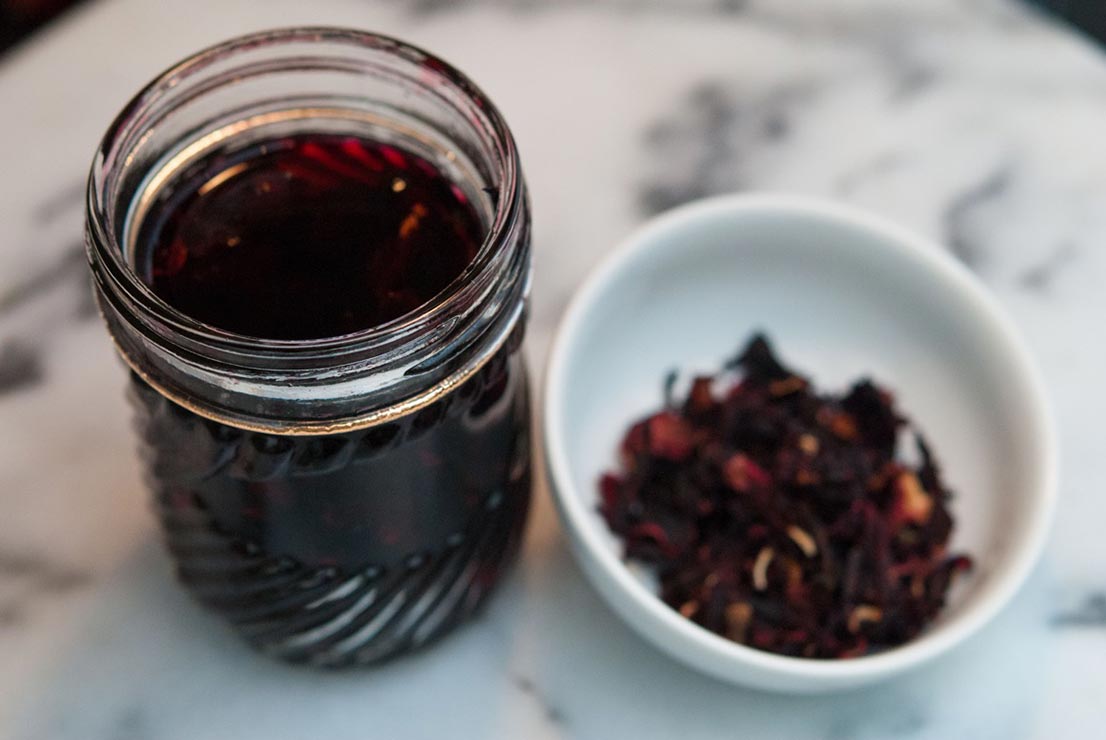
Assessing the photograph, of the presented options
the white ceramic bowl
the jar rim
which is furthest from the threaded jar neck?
the white ceramic bowl

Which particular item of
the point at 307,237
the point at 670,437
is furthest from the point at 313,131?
the point at 670,437

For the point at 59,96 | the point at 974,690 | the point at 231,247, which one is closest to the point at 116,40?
the point at 59,96

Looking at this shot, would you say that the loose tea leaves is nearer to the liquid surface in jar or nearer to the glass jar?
the glass jar

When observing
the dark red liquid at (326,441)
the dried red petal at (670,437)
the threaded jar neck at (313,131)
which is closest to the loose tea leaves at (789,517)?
the dried red petal at (670,437)

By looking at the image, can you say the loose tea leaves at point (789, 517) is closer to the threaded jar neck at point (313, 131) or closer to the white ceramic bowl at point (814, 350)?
the white ceramic bowl at point (814, 350)

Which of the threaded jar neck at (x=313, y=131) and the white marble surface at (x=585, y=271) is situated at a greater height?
the threaded jar neck at (x=313, y=131)

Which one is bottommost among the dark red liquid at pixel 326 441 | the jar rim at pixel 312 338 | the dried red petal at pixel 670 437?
the dried red petal at pixel 670 437
